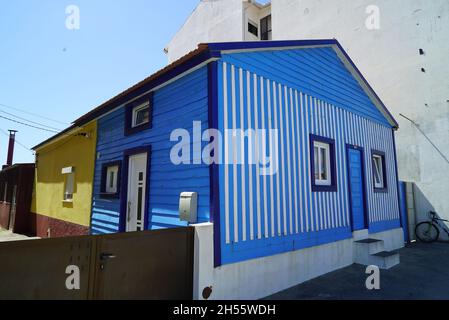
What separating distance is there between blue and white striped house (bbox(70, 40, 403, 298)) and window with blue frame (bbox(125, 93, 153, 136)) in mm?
32

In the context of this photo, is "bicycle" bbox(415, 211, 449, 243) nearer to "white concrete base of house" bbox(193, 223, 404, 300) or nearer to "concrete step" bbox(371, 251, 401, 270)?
"concrete step" bbox(371, 251, 401, 270)

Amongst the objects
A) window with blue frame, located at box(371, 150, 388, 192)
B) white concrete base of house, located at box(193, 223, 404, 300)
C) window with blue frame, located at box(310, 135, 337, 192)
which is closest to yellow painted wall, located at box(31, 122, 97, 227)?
white concrete base of house, located at box(193, 223, 404, 300)

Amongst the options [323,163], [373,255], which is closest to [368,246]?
[373,255]

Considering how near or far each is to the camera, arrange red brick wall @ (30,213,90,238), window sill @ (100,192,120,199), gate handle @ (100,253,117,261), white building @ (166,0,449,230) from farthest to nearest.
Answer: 1. white building @ (166,0,449,230)
2. red brick wall @ (30,213,90,238)
3. window sill @ (100,192,120,199)
4. gate handle @ (100,253,117,261)

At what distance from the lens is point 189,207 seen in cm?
434

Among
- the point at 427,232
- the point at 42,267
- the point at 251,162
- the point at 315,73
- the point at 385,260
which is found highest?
the point at 315,73

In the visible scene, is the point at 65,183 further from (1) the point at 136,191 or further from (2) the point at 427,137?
(2) the point at 427,137

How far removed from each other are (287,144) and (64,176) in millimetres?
8869

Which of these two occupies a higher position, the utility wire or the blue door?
the utility wire

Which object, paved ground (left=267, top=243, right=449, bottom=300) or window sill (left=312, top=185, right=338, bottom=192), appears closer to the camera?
paved ground (left=267, top=243, right=449, bottom=300)

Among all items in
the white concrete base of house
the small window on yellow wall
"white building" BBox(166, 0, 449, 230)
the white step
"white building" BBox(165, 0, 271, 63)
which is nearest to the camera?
the white concrete base of house

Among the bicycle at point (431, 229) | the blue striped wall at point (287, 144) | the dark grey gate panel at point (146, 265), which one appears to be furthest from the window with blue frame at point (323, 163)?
the bicycle at point (431, 229)

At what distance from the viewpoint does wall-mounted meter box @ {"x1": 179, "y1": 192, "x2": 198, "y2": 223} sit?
171 inches

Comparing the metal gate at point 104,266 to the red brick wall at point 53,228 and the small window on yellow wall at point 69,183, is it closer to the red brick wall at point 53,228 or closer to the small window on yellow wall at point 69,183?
the red brick wall at point 53,228
